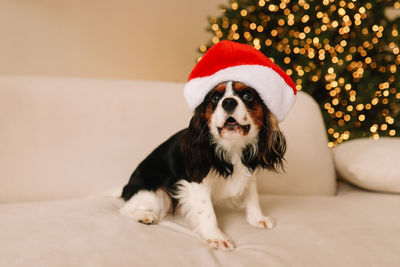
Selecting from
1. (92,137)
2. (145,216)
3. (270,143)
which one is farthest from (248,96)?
(92,137)

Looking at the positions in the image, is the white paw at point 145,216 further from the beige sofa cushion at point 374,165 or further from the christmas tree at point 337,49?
the christmas tree at point 337,49

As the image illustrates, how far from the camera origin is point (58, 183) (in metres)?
1.45

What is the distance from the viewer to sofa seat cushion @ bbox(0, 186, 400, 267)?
861 millimetres

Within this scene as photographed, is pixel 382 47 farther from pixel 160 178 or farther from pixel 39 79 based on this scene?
pixel 39 79

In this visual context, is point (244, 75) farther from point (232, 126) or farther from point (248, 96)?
point (232, 126)

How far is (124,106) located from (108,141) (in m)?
0.21

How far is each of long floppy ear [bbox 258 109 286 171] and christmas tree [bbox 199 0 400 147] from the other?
1.53m

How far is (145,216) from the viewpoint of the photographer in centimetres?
118

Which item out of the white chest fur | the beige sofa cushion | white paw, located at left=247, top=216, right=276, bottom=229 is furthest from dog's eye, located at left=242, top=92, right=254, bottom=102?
the beige sofa cushion

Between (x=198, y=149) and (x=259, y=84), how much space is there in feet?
1.15

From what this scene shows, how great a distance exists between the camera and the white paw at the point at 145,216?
117 cm

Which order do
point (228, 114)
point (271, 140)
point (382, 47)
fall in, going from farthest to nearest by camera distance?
point (382, 47) → point (271, 140) → point (228, 114)

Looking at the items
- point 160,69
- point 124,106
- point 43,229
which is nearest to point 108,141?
point 124,106

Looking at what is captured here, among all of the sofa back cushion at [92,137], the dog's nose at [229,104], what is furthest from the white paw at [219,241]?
the sofa back cushion at [92,137]
